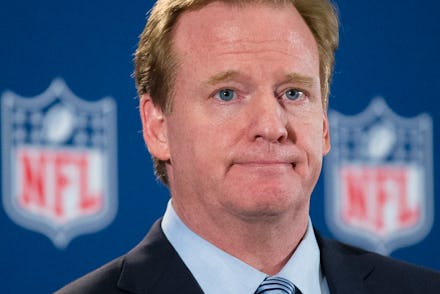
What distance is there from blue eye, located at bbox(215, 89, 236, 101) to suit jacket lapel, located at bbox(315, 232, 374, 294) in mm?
307

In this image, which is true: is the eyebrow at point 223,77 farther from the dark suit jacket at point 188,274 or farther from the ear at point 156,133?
the dark suit jacket at point 188,274

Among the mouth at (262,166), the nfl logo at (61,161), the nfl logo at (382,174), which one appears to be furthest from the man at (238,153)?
the nfl logo at (382,174)

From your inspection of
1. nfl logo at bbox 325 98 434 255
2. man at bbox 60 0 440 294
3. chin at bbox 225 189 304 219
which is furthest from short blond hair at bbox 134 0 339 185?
nfl logo at bbox 325 98 434 255

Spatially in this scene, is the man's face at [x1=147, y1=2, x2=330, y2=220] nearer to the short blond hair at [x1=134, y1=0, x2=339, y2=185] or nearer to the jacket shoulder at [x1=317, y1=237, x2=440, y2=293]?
the short blond hair at [x1=134, y1=0, x2=339, y2=185]

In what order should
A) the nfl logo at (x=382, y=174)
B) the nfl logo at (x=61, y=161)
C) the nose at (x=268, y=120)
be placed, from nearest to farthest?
the nose at (x=268, y=120) < the nfl logo at (x=61, y=161) < the nfl logo at (x=382, y=174)

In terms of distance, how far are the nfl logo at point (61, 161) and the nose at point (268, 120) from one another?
1087 mm

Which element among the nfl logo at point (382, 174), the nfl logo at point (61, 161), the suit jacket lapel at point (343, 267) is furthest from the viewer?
the nfl logo at point (382, 174)

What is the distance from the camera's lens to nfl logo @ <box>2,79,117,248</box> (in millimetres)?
2311

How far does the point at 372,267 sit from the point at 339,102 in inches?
48.5

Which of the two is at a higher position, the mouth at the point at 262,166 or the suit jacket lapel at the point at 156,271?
the mouth at the point at 262,166

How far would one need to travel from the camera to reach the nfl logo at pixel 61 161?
2.31 metres

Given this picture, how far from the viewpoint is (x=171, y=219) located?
1495 mm

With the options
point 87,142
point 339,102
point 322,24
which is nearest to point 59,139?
point 87,142

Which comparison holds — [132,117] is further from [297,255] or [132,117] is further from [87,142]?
[297,255]
